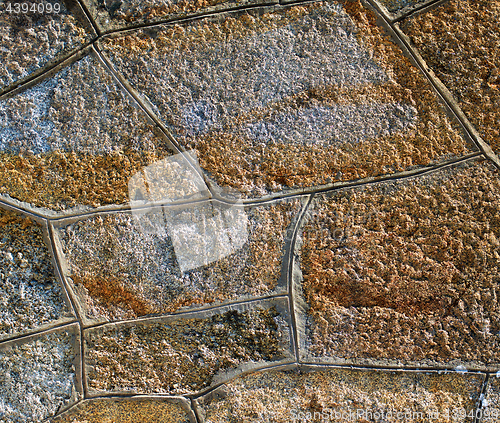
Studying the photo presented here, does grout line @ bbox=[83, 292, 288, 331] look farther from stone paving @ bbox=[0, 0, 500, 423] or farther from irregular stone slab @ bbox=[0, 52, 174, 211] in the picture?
irregular stone slab @ bbox=[0, 52, 174, 211]

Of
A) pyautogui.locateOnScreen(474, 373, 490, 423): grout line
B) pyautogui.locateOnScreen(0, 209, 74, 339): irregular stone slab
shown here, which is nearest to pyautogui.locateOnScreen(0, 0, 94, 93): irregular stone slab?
pyautogui.locateOnScreen(0, 209, 74, 339): irregular stone slab

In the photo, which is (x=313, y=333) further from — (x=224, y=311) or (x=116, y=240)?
(x=116, y=240)

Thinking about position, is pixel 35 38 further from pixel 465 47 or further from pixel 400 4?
pixel 465 47

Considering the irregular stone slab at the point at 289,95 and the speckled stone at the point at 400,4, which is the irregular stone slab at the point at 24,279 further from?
the speckled stone at the point at 400,4

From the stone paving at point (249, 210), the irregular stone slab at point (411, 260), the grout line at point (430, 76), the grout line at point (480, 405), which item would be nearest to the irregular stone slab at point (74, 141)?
the stone paving at point (249, 210)

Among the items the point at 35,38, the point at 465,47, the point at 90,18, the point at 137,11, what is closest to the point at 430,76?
the point at 465,47
